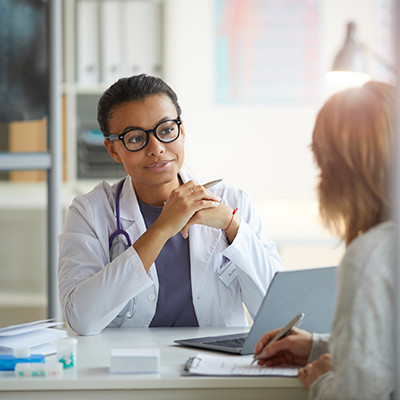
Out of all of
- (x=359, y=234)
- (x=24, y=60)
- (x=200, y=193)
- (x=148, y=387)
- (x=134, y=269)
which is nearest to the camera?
(x=359, y=234)

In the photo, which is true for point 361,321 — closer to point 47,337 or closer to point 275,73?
point 47,337

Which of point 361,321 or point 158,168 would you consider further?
point 158,168

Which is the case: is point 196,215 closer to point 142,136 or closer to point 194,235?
point 194,235

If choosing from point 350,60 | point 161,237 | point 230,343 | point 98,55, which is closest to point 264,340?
point 230,343

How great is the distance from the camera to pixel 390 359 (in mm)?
963

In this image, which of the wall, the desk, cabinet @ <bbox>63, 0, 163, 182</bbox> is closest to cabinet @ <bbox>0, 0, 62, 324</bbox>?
the desk

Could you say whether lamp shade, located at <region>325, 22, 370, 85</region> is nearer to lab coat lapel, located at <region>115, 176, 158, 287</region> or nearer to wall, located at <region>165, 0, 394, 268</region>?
lab coat lapel, located at <region>115, 176, 158, 287</region>

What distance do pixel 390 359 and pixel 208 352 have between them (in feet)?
1.62

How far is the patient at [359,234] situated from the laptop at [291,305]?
16 cm

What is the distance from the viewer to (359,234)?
1.04 m

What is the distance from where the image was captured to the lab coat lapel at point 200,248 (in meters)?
1.74

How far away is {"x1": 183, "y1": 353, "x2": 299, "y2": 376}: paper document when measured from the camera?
1.18 metres

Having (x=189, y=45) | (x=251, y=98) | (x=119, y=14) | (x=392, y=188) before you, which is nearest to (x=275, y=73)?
(x=251, y=98)

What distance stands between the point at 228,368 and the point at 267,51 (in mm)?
2853
